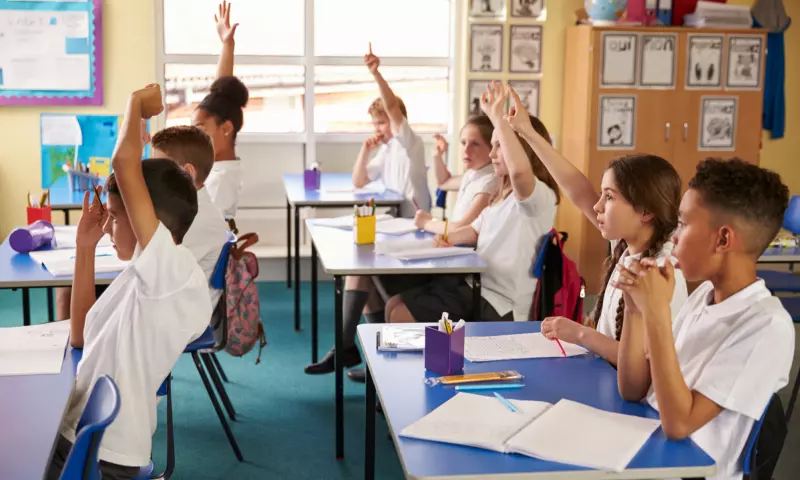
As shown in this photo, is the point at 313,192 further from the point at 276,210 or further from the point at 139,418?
the point at 139,418

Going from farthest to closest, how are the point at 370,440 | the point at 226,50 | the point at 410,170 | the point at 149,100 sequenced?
the point at 410,170, the point at 226,50, the point at 370,440, the point at 149,100

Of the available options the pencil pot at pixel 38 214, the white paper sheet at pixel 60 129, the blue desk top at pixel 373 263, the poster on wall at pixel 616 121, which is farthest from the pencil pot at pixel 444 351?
the white paper sheet at pixel 60 129

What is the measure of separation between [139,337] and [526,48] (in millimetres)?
4711

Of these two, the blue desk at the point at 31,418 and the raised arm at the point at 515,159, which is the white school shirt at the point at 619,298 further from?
the blue desk at the point at 31,418

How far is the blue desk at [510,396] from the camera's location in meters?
1.50

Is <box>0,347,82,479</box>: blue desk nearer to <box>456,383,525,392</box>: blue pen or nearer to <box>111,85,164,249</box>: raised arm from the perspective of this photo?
<box>111,85,164,249</box>: raised arm

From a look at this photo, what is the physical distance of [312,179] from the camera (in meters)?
5.15

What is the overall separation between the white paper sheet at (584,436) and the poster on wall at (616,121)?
4.32m

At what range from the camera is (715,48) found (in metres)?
5.89

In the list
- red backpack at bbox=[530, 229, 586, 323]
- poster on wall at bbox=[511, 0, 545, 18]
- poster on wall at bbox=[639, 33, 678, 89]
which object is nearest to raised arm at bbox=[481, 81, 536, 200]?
red backpack at bbox=[530, 229, 586, 323]

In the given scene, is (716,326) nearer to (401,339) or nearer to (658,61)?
(401,339)

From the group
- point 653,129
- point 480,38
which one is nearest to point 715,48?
point 653,129

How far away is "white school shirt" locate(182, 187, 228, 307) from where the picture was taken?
3.03m

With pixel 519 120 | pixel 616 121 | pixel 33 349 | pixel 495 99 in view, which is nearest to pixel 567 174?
pixel 519 120
